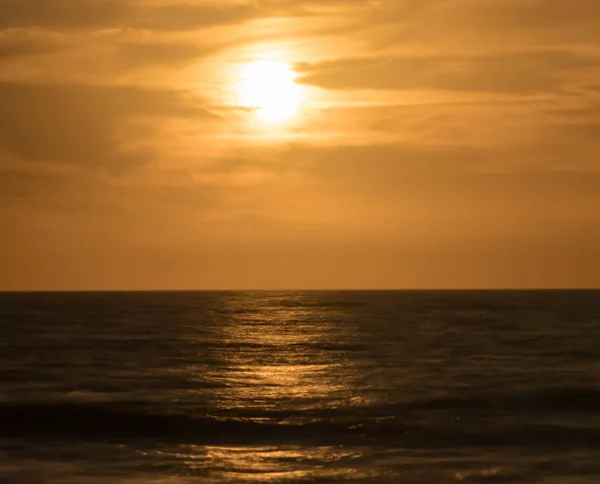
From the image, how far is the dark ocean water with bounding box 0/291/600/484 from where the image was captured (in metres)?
25.2

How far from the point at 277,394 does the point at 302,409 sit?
3707mm

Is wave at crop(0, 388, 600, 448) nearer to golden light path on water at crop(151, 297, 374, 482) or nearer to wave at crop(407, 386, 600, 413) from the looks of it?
wave at crop(407, 386, 600, 413)

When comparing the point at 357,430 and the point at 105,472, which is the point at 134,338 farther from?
the point at 105,472

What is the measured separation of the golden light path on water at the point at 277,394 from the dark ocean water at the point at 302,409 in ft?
0.35

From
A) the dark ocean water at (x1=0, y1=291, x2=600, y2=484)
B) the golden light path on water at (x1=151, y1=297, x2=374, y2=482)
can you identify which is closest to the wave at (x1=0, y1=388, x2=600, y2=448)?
the dark ocean water at (x1=0, y1=291, x2=600, y2=484)

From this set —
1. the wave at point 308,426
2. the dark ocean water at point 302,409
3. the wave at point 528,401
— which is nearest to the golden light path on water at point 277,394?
the dark ocean water at point 302,409

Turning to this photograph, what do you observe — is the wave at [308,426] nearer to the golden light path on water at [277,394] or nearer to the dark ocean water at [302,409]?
the dark ocean water at [302,409]

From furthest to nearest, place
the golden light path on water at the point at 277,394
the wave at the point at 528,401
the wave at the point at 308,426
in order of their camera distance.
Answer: the wave at the point at 528,401 → the wave at the point at 308,426 → the golden light path on water at the point at 277,394

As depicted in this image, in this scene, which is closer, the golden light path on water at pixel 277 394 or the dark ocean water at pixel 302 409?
the golden light path on water at pixel 277 394

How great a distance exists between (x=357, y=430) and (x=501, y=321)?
54024 mm

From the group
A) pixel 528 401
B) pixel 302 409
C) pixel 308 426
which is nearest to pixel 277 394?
pixel 302 409

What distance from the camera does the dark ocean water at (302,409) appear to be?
25250 millimetres

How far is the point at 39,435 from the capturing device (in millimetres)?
31438

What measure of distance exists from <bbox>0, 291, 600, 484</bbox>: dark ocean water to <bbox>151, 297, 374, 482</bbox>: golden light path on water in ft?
0.35
